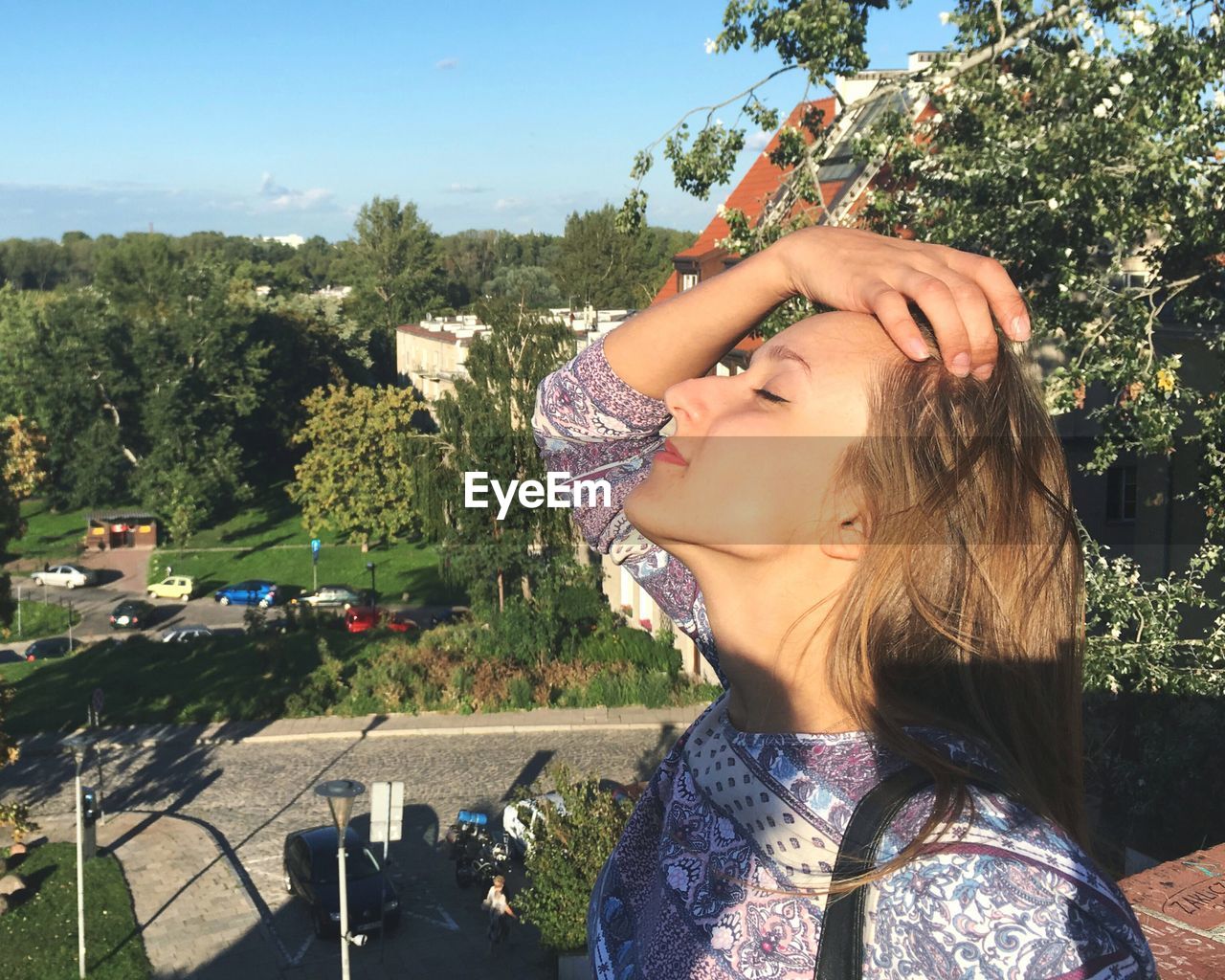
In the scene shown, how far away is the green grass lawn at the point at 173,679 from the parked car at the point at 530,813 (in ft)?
32.6

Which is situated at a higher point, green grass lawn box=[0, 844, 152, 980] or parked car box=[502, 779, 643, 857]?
parked car box=[502, 779, 643, 857]

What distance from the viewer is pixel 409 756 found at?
78.6 feet

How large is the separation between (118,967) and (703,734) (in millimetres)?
16495

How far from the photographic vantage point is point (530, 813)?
1433 cm

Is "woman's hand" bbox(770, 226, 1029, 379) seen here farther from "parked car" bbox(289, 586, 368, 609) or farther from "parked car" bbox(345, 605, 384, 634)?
"parked car" bbox(289, 586, 368, 609)

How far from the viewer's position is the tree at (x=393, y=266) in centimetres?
8350

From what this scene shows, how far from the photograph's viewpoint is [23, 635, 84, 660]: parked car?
114 feet

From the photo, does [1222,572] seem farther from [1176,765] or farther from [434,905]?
[434,905]

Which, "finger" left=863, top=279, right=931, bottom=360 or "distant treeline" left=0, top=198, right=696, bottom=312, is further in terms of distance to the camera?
"distant treeline" left=0, top=198, right=696, bottom=312

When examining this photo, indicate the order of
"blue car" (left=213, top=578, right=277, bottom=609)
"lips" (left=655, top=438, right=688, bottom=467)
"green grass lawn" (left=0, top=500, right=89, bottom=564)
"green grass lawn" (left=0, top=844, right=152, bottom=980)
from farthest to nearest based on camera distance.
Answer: "green grass lawn" (left=0, top=500, right=89, bottom=564) < "blue car" (left=213, top=578, right=277, bottom=609) < "green grass lawn" (left=0, top=844, right=152, bottom=980) < "lips" (left=655, top=438, right=688, bottom=467)

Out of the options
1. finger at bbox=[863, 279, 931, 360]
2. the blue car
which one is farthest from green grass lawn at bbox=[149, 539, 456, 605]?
finger at bbox=[863, 279, 931, 360]

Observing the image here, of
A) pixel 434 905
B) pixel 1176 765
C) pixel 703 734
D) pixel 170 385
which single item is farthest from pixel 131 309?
pixel 703 734

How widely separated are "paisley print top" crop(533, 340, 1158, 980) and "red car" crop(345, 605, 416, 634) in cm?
3359

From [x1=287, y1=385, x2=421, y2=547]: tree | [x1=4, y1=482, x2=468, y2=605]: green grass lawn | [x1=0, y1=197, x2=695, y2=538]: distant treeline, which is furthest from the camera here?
[x1=0, y1=197, x2=695, y2=538]: distant treeline
